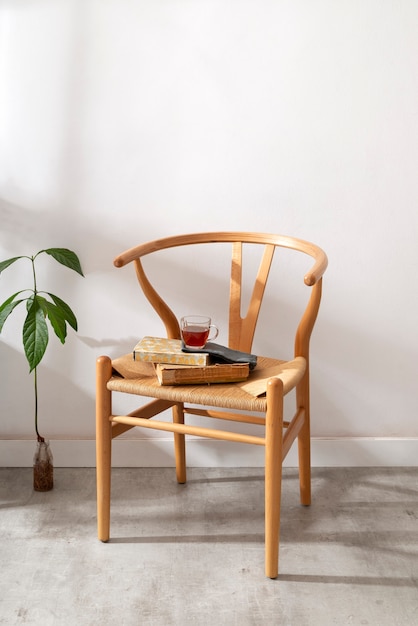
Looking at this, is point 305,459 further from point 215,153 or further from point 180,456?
point 215,153

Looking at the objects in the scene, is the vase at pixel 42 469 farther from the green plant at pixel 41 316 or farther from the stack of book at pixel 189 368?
the stack of book at pixel 189 368

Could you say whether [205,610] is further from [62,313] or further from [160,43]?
[160,43]

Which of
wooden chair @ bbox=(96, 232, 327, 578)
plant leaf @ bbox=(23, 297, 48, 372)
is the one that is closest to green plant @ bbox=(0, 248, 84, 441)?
plant leaf @ bbox=(23, 297, 48, 372)

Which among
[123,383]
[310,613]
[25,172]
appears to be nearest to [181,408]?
[123,383]

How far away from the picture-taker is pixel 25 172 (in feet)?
7.57

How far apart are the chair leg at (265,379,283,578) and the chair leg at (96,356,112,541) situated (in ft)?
1.44

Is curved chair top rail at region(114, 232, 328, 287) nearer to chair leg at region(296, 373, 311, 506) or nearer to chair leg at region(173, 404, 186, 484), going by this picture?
chair leg at region(296, 373, 311, 506)

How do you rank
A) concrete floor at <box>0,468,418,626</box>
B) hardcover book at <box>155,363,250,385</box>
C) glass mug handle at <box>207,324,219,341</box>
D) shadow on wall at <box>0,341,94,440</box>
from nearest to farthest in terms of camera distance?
concrete floor at <box>0,468,418,626</box>, hardcover book at <box>155,363,250,385</box>, glass mug handle at <box>207,324,219,341</box>, shadow on wall at <box>0,341,94,440</box>

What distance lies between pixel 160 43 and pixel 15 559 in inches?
62.0

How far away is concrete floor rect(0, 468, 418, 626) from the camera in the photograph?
1633mm

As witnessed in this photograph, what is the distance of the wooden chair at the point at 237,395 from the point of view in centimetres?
171

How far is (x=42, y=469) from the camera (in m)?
2.23

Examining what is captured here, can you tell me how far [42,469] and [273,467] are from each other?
870 millimetres

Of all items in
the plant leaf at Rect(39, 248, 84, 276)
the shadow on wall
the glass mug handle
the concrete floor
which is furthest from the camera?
the shadow on wall
